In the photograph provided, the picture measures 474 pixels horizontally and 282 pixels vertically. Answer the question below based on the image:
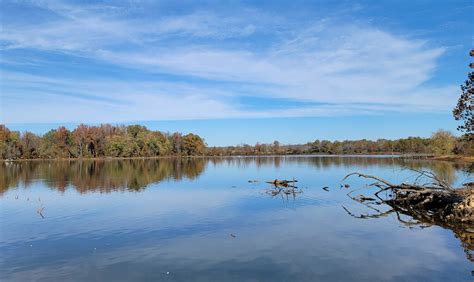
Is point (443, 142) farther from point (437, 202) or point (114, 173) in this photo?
point (437, 202)

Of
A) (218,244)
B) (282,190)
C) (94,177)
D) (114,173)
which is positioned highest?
(114,173)

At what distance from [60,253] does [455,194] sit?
2297 cm

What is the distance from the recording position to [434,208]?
26359mm

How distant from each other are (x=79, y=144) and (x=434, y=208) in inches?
6146

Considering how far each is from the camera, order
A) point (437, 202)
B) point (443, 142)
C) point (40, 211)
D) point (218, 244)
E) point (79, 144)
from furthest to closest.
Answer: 1. point (79, 144)
2. point (443, 142)
3. point (437, 202)
4. point (40, 211)
5. point (218, 244)

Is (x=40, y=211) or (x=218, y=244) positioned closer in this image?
(x=218, y=244)

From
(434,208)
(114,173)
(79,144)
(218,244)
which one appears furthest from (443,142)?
(79,144)

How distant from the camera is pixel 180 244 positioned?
56.3ft

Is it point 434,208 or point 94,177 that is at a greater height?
point 94,177

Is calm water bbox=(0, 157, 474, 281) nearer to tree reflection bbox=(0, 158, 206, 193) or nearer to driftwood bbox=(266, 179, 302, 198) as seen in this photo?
driftwood bbox=(266, 179, 302, 198)

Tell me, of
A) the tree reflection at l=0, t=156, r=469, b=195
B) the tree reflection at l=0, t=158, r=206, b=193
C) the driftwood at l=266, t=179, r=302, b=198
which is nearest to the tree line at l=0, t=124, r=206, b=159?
the tree reflection at l=0, t=156, r=469, b=195

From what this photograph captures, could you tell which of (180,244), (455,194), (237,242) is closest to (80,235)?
(180,244)

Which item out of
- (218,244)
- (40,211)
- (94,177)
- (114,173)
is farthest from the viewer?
(114,173)

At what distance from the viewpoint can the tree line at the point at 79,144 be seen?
152125 mm
